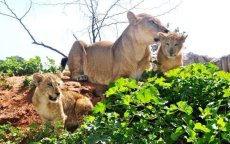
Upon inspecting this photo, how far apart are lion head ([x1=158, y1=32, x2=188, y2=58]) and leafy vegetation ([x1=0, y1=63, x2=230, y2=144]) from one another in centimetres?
361

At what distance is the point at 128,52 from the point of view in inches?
392

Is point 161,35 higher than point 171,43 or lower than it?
higher

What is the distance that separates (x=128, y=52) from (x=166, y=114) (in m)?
5.65

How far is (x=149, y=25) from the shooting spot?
962 cm

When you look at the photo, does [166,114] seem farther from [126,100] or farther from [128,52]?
[128,52]

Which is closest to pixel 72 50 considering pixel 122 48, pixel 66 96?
pixel 122 48

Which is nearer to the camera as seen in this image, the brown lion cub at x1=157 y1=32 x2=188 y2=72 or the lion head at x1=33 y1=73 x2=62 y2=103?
the lion head at x1=33 y1=73 x2=62 y2=103

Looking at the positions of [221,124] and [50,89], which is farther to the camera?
[50,89]

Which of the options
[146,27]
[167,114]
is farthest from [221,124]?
[146,27]

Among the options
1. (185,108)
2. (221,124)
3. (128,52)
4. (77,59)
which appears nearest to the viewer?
(221,124)

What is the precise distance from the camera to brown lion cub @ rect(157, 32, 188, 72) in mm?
8930

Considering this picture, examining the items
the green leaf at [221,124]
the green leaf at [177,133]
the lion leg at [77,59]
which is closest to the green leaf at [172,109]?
the green leaf at [177,133]

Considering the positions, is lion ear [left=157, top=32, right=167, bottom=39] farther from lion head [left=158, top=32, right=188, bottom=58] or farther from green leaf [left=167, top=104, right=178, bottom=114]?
green leaf [left=167, top=104, right=178, bottom=114]

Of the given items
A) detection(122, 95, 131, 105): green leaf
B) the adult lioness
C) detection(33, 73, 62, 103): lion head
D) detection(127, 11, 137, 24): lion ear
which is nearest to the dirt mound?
the adult lioness
